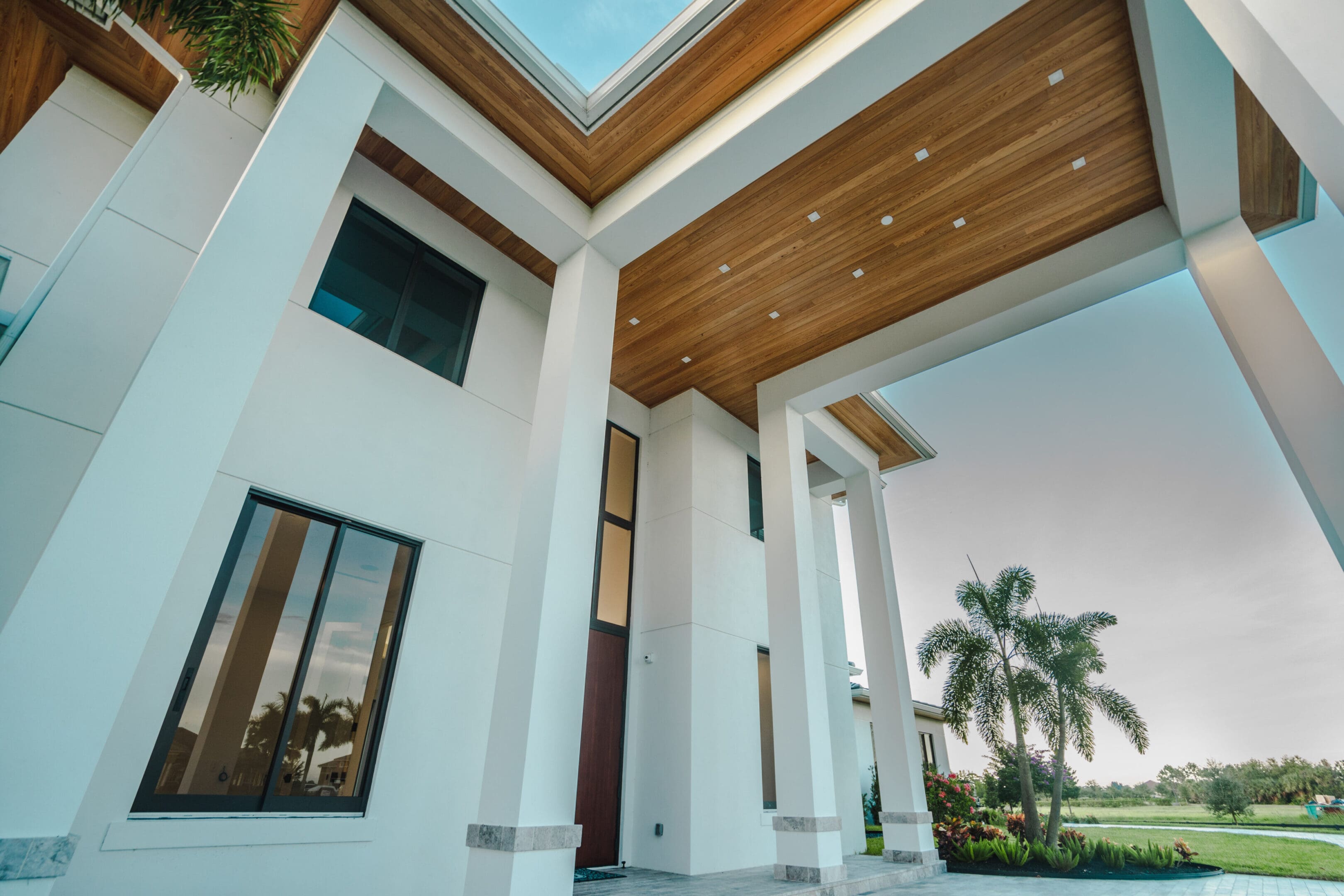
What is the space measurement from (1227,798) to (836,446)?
21.7 feet

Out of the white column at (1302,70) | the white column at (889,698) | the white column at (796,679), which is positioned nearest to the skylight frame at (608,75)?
the white column at (1302,70)

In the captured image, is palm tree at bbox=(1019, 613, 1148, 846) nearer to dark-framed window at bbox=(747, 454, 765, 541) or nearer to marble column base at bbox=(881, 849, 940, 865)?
marble column base at bbox=(881, 849, 940, 865)

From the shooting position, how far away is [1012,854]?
7398 mm

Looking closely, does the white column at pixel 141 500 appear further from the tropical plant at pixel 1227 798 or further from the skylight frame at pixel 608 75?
the tropical plant at pixel 1227 798

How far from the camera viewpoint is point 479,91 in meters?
4.48

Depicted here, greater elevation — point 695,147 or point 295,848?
point 695,147

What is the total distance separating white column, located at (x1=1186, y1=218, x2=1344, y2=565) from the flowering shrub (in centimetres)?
615

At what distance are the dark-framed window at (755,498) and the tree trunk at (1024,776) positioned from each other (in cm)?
436

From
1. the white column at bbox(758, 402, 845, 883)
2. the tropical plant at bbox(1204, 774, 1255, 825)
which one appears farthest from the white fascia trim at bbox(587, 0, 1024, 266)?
the tropical plant at bbox(1204, 774, 1255, 825)

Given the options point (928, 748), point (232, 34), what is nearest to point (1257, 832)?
point (928, 748)

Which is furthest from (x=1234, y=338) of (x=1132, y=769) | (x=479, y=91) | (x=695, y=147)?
(x=1132, y=769)

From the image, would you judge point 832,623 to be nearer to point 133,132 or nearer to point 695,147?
point 695,147

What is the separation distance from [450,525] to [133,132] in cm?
379

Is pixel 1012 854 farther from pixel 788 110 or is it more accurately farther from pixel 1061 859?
pixel 788 110
